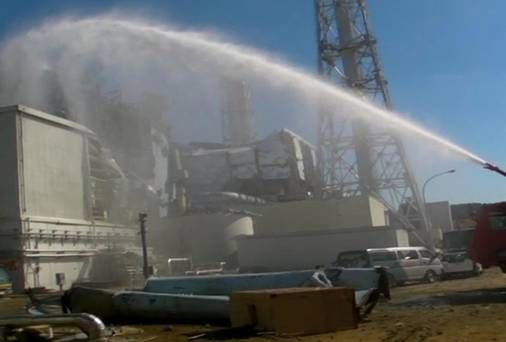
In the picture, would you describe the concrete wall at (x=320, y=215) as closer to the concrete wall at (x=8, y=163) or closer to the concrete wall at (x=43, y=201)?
the concrete wall at (x=43, y=201)

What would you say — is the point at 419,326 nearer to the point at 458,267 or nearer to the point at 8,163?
the point at 458,267

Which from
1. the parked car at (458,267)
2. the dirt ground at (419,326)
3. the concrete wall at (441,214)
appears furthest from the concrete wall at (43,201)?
the concrete wall at (441,214)

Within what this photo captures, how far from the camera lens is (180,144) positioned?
77.1 metres

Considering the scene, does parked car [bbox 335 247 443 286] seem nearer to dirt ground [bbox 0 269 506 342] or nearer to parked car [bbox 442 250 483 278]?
parked car [bbox 442 250 483 278]

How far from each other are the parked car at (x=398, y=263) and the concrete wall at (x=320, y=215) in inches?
1015

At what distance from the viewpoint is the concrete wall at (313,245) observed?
51.4 meters

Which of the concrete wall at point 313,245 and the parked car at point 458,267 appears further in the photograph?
the concrete wall at point 313,245

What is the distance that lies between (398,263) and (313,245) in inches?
804

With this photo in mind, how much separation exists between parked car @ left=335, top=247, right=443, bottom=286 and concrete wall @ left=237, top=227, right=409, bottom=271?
57.0 ft

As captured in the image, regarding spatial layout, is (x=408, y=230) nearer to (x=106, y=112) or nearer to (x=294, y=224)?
(x=294, y=224)

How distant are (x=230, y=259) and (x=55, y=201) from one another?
1957 centimetres

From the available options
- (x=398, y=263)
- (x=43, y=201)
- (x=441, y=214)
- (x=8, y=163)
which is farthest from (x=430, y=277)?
(x=441, y=214)

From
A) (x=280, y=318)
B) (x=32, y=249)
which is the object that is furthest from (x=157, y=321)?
(x=32, y=249)

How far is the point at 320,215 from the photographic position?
207 feet
